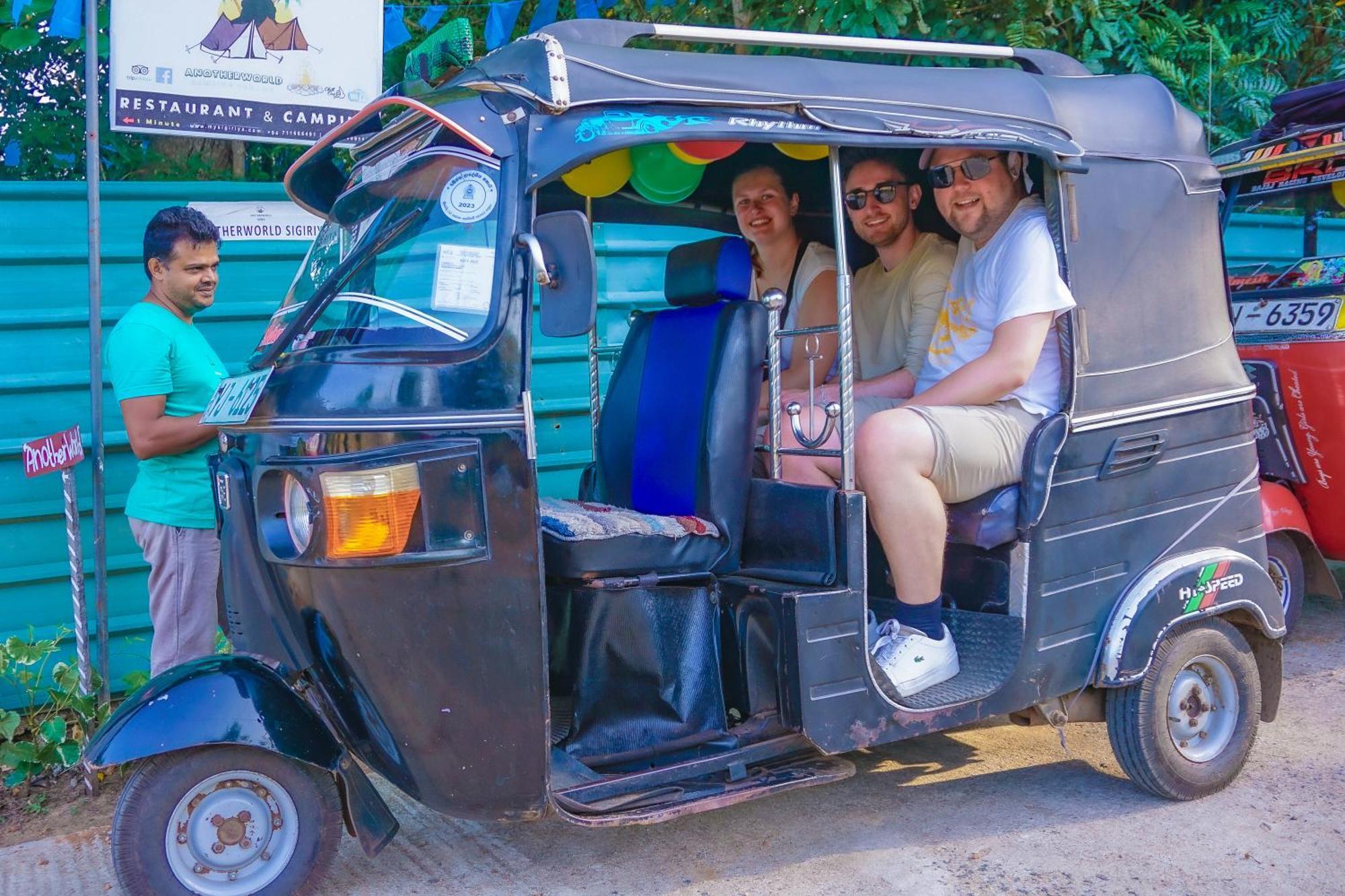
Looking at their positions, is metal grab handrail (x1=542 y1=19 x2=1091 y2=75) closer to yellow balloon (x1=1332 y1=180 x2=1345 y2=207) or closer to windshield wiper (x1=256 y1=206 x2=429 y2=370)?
windshield wiper (x1=256 y1=206 x2=429 y2=370)

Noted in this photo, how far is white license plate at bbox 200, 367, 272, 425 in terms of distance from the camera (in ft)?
10.3

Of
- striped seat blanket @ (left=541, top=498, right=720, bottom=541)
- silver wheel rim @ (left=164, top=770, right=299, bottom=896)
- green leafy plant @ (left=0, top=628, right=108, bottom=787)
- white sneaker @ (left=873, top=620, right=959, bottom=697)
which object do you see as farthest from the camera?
green leafy plant @ (left=0, top=628, right=108, bottom=787)

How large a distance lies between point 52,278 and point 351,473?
2877 millimetres

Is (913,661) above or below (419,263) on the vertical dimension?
below

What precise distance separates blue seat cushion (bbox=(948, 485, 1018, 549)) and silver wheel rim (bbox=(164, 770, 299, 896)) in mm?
2109

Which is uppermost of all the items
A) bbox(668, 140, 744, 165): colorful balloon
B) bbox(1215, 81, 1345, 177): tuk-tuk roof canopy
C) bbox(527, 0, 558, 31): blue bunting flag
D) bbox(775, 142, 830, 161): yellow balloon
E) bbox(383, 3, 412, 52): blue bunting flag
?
bbox(527, 0, 558, 31): blue bunting flag

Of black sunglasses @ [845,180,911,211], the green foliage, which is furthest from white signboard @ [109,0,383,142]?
black sunglasses @ [845,180,911,211]

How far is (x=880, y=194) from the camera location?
427cm

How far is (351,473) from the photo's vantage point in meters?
2.92

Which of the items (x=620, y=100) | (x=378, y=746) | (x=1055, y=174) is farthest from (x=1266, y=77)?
(x=378, y=746)

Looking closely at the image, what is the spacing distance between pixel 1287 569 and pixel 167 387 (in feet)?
16.3

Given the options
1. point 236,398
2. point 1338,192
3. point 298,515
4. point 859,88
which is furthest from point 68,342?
point 1338,192

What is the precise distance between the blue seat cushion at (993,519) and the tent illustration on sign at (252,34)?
347 cm

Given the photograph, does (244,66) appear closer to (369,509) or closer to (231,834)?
(369,509)
